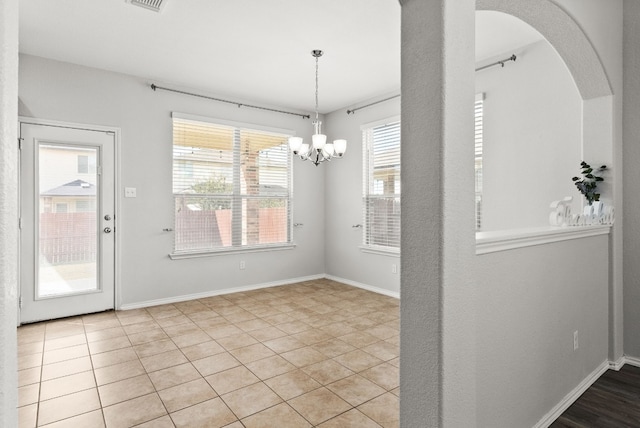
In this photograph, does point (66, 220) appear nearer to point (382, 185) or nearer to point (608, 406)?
point (382, 185)

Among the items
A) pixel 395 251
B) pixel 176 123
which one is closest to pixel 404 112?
pixel 395 251

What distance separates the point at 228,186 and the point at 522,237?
4.03 metres

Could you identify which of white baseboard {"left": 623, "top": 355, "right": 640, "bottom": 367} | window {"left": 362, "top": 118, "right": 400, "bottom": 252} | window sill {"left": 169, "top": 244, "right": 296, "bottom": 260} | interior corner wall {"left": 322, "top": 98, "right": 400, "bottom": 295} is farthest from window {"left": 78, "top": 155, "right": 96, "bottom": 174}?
white baseboard {"left": 623, "top": 355, "right": 640, "bottom": 367}

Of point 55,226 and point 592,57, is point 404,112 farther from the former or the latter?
point 55,226

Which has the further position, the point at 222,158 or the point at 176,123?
the point at 222,158

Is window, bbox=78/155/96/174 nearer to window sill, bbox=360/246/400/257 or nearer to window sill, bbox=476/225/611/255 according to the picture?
window sill, bbox=360/246/400/257

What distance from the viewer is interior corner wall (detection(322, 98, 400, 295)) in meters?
5.04

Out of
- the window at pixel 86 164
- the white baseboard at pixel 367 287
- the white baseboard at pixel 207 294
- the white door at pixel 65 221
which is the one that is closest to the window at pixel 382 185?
the white baseboard at pixel 367 287

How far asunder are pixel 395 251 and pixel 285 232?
5.88ft

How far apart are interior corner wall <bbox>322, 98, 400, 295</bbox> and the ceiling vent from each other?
3057 mm

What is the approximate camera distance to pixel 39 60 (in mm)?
3771

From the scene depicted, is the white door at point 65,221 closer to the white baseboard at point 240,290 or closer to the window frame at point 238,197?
the white baseboard at point 240,290

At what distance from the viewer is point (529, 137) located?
3.50 meters

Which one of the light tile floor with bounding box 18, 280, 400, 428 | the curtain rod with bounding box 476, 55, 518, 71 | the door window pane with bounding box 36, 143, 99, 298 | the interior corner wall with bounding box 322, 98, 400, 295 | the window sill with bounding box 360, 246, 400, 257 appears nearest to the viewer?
the light tile floor with bounding box 18, 280, 400, 428
